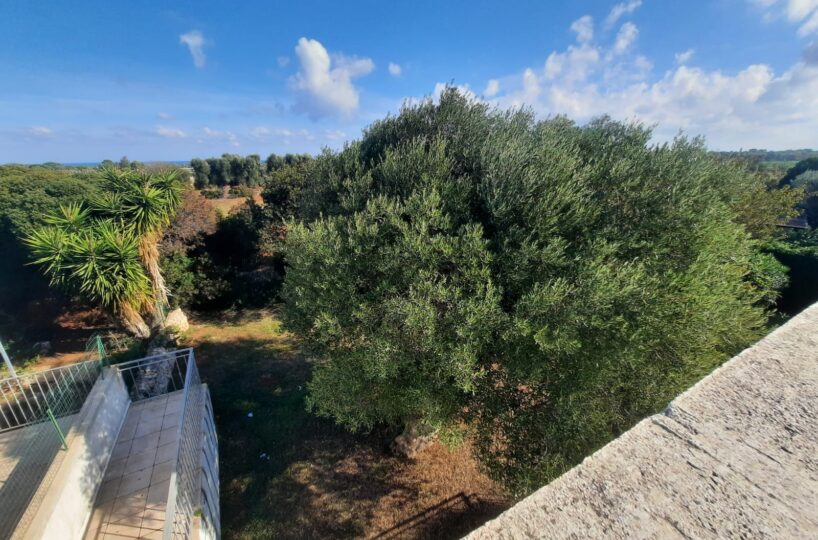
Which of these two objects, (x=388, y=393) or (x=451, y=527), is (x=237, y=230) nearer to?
(x=388, y=393)

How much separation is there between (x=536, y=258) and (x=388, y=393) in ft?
13.1

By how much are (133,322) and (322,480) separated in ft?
36.2

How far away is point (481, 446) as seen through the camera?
273 inches

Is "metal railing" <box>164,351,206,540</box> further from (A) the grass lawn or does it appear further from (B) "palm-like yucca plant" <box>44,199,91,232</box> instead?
(B) "palm-like yucca plant" <box>44,199,91,232</box>

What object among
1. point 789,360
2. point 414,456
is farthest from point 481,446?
point 789,360

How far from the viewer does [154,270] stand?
46.8ft

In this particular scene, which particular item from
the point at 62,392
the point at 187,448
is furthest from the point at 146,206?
the point at 187,448

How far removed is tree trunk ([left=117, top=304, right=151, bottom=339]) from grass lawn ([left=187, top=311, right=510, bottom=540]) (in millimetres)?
4749

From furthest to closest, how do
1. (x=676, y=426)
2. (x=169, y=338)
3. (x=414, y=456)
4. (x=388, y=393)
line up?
(x=169, y=338) < (x=414, y=456) < (x=388, y=393) < (x=676, y=426)

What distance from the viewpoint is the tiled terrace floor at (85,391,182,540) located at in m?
5.94

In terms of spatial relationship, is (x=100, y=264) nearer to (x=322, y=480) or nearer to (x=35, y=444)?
(x=35, y=444)

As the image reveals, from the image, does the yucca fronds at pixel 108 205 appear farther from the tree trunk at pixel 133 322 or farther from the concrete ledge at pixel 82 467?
the concrete ledge at pixel 82 467

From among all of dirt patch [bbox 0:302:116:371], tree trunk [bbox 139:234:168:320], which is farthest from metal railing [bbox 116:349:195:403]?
dirt patch [bbox 0:302:116:371]

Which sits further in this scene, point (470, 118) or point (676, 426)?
point (470, 118)
